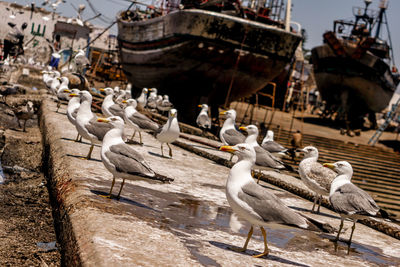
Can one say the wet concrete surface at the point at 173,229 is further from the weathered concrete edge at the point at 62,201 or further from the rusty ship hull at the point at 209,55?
the rusty ship hull at the point at 209,55

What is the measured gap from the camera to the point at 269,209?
346cm

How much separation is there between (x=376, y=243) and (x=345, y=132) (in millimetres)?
20916

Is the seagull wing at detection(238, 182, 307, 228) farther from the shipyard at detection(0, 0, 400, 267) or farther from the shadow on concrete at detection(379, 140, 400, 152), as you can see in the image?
the shadow on concrete at detection(379, 140, 400, 152)

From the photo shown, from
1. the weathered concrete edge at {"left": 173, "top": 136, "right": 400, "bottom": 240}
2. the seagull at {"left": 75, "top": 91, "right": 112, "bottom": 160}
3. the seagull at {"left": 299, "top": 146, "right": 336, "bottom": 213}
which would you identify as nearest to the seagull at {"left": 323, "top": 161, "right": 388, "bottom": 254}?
the seagull at {"left": 299, "top": 146, "right": 336, "bottom": 213}

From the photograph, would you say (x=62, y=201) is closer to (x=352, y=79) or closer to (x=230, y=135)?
(x=230, y=135)

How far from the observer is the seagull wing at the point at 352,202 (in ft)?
13.8

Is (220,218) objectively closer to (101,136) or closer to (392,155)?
(101,136)

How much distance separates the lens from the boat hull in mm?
28000

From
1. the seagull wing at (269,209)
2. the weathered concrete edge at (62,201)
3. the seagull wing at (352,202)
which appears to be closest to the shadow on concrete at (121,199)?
the weathered concrete edge at (62,201)

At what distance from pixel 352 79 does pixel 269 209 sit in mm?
27164

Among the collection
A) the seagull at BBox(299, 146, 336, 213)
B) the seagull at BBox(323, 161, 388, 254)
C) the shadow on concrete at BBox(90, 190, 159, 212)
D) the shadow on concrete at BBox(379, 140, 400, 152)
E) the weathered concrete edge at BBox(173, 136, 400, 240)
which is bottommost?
the shadow on concrete at BBox(379, 140, 400, 152)

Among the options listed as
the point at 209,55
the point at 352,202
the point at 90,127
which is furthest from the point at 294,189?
the point at 209,55

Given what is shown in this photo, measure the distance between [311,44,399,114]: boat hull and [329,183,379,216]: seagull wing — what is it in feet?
82.2

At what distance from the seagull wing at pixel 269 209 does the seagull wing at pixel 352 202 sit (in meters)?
0.98
